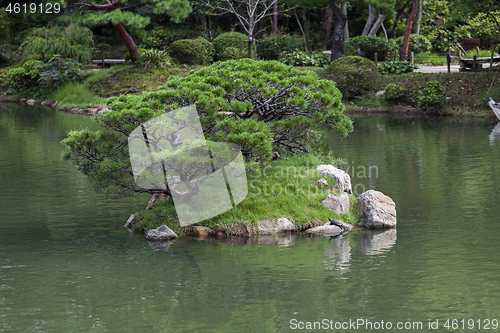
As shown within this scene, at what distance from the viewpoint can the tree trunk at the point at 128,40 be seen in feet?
115

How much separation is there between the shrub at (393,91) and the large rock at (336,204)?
2008cm

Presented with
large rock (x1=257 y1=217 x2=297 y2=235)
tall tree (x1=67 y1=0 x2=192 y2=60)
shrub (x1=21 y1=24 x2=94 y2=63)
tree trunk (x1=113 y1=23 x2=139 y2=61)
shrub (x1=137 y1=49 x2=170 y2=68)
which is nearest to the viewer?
large rock (x1=257 y1=217 x2=297 y2=235)

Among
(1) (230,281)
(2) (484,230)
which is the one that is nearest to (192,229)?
(1) (230,281)

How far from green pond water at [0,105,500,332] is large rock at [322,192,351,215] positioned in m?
0.63

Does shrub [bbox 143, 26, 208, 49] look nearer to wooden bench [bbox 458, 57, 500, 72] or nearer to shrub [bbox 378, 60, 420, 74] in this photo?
shrub [bbox 378, 60, 420, 74]

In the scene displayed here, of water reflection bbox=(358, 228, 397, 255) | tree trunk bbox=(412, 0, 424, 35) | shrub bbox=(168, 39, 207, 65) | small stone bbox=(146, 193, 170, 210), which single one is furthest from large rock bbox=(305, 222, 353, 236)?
tree trunk bbox=(412, 0, 424, 35)

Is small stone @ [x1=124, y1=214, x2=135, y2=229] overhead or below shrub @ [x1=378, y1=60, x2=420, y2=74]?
below

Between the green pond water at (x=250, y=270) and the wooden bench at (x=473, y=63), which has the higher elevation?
the wooden bench at (x=473, y=63)

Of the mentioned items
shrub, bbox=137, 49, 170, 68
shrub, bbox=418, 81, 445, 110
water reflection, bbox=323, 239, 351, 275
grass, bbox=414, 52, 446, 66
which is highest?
shrub, bbox=137, 49, 170, 68

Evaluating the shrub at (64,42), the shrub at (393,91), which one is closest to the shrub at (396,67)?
the shrub at (393,91)

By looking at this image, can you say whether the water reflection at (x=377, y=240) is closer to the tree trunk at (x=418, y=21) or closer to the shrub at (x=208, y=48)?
the shrub at (x=208, y=48)

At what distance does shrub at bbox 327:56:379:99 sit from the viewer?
31984mm

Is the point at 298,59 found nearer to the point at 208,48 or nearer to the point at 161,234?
the point at 208,48

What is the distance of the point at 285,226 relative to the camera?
11.8 meters
